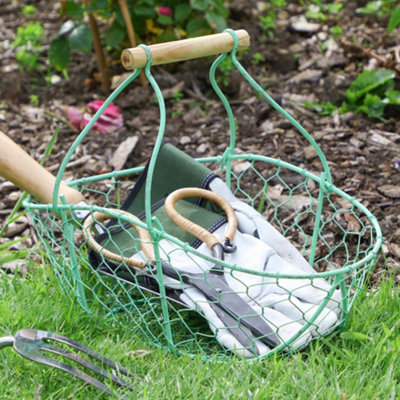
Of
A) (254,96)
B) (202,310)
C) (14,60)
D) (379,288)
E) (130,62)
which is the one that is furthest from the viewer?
(14,60)

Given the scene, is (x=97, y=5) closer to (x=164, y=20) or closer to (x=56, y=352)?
(x=164, y=20)

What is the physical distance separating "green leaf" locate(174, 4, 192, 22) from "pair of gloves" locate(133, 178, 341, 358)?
3.87ft

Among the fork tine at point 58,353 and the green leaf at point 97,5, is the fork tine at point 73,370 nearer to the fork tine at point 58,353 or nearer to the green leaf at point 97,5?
the fork tine at point 58,353

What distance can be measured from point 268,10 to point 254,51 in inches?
15.7

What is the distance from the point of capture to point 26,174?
1487 millimetres

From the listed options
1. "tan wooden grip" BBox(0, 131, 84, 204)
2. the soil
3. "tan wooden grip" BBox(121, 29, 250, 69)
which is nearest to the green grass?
"tan wooden grip" BBox(0, 131, 84, 204)

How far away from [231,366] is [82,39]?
1670 mm

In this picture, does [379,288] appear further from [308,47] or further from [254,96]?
[308,47]

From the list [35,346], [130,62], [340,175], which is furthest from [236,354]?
[340,175]

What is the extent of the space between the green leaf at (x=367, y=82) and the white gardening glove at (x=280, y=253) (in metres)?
0.94

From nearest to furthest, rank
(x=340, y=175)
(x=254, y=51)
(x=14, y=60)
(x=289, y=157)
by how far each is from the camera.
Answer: (x=340, y=175), (x=289, y=157), (x=254, y=51), (x=14, y=60)

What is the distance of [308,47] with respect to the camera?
9.40 ft

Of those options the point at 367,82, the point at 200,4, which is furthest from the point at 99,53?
the point at 367,82

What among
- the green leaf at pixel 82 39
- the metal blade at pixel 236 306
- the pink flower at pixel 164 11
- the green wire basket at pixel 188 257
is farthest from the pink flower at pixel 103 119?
the metal blade at pixel 236 306
